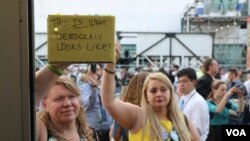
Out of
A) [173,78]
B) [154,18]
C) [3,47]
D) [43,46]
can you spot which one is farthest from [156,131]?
[3,47]

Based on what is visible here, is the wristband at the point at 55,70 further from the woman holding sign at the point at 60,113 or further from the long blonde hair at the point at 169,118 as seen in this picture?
the long blonde hair at the point at 169,118

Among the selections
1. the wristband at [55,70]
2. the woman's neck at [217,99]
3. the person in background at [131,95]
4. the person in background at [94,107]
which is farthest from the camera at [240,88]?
the wristband at [55,70]

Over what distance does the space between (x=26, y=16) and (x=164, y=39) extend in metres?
0.69

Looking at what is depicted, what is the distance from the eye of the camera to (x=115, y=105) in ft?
5.65

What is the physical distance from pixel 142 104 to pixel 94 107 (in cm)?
26

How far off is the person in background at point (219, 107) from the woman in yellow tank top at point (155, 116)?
11 centimetres

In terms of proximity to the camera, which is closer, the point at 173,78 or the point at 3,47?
the point at 3,47

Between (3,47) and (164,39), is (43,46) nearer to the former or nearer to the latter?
(3,47)

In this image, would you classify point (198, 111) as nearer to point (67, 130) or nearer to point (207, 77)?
point (207, 77)

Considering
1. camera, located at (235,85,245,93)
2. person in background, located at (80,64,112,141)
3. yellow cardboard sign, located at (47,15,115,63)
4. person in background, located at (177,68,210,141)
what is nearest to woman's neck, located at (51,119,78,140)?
person in background, located at (80,64,112,141)

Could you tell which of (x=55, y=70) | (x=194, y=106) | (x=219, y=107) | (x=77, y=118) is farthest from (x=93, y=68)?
(x=219, y=107)

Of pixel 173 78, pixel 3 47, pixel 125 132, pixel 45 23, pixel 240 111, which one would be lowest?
pixel 125 132

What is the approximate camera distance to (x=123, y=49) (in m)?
1.63

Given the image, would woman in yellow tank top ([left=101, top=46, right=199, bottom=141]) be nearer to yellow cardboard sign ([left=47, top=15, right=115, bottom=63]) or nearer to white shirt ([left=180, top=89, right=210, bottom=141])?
white shirt ([left=180, top=89, right=210, bottom=141])
